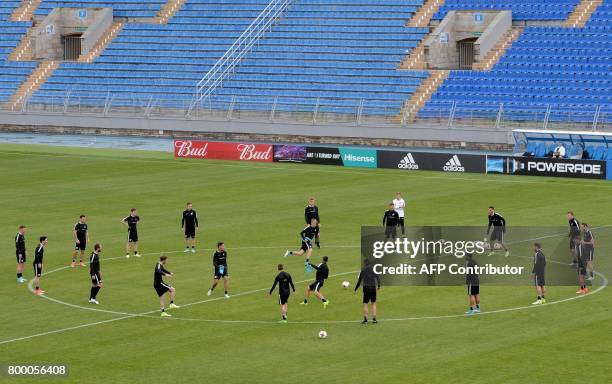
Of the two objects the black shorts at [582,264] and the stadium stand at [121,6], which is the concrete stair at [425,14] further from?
the black shorts at [582,264]

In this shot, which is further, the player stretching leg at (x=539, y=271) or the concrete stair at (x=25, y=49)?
the concrete stair at (x=25, y=49)

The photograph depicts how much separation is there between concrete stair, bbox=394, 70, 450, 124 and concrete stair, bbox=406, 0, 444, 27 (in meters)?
4.64

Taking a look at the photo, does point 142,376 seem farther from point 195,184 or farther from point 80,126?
point 80,126

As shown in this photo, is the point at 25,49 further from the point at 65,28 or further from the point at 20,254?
the point at 20,254

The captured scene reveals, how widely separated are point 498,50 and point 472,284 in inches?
1822

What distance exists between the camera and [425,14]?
263ft

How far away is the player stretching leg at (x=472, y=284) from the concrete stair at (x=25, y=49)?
65.0 meters

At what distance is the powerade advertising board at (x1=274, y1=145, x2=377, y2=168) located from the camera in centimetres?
6575

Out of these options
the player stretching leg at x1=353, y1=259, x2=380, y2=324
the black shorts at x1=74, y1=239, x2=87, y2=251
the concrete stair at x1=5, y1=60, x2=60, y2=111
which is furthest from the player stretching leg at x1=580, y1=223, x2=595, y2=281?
the concrete stair at x1=5, y1=60, x2=60, y2=111

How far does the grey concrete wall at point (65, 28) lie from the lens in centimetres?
8994

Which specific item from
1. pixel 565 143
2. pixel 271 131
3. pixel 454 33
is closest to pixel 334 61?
pixel 271 131

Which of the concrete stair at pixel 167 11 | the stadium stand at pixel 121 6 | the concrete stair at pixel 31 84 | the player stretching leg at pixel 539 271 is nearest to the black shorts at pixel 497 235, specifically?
the player stretching leg at pixel 539 271

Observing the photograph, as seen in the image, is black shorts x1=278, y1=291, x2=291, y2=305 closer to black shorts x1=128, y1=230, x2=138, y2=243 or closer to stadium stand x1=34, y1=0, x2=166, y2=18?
black shorts x1=128, y1=230, x2=138, y2=243

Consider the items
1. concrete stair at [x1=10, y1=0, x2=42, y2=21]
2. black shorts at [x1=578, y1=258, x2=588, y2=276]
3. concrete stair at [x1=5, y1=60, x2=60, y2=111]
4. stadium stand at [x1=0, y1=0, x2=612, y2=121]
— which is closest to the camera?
black shorts at [x1=578, y1=258, x2=588, y2=276]
